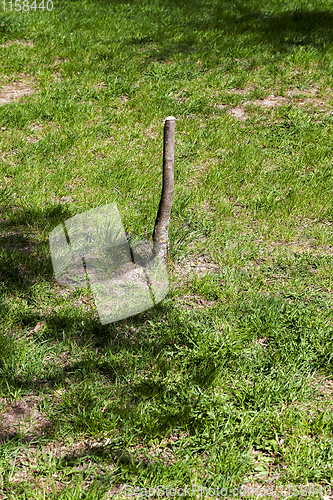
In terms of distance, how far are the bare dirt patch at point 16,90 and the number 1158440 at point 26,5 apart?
3.39 metres

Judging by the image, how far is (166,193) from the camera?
10.3 feet

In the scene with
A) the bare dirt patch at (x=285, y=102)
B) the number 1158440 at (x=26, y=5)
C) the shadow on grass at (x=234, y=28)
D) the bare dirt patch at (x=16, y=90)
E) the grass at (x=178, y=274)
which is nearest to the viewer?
the grass at (x=178, y=274)

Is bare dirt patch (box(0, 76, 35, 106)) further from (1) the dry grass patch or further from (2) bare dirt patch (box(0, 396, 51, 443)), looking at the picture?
(2) bare dirt patch (box(0, 396, 51, 443))

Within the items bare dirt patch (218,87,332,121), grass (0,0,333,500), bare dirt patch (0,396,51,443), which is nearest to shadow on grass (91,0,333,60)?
grass (0,0,333,500)

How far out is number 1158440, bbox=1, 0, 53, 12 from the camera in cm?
879

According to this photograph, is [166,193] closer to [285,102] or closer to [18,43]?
[285,102]

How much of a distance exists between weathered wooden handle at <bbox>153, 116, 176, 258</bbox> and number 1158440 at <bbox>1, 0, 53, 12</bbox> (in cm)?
Answer: 771

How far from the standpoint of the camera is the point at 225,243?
3.70 meters

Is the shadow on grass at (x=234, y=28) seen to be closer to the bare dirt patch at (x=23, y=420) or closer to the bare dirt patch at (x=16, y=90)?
the bare dirt patch at (x=16, y=90)

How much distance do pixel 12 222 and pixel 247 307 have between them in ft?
7.53

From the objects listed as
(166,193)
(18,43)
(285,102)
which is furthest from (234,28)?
(166,193)

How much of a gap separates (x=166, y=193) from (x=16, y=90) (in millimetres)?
4319

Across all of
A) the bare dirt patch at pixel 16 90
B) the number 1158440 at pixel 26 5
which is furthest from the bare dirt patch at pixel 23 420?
the number 1158440 at pixel 26 5

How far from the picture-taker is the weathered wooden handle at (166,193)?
9.61ft
